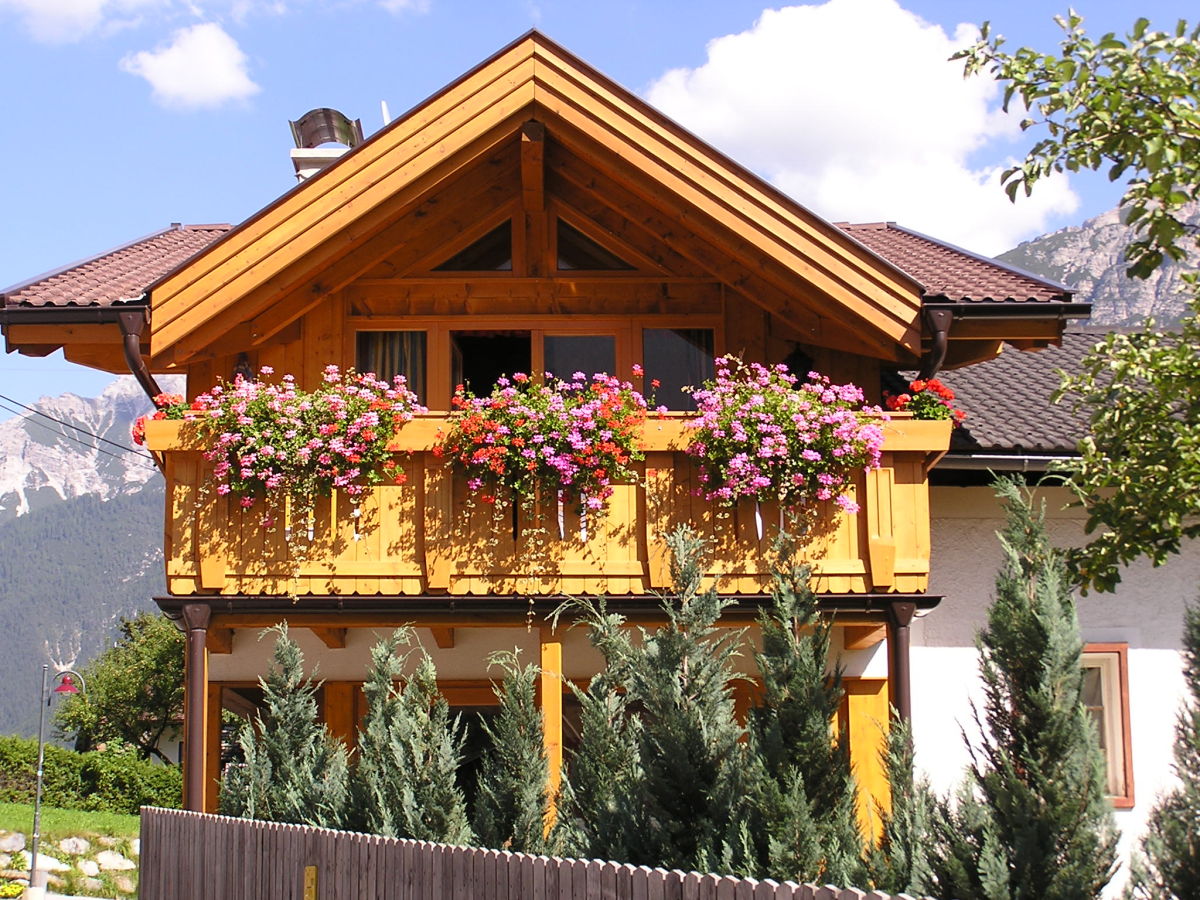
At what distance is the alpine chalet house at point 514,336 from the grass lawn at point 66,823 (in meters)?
18.8

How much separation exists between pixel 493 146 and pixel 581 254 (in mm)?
1595

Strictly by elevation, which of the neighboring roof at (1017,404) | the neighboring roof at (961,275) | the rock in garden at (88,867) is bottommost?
the rock in garden at (88,867)

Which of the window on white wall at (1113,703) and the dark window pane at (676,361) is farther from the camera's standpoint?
the dark window pane at (676,361)

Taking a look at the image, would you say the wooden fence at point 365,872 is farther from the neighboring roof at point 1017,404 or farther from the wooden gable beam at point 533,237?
the neighboring roof at point 1017,404

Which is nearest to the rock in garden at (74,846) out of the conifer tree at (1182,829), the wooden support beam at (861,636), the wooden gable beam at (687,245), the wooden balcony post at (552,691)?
the wooden balcony post at (552,691)

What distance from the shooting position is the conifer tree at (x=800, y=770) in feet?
22.3

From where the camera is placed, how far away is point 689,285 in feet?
43.4

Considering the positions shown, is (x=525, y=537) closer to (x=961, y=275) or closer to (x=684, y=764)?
(x=684, y=764)

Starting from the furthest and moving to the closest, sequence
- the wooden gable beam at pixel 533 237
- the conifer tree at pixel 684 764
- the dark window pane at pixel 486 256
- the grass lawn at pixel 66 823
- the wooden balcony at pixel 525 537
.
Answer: the grass lawn at pixel 66 823 → the dark window pane at pixel 486 256 → the wooden gable beam at pixel 533 237 → the wooden balcony at pixel 525 537 → the conifer tree at pixel 684 764

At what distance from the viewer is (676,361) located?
43.4 ft

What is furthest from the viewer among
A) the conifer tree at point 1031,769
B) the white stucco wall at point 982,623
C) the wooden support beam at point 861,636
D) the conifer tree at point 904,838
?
the white stucco wall at point 982,623

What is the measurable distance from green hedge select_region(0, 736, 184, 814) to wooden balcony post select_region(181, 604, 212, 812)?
1057 inches

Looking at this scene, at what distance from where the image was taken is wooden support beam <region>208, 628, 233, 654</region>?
39.7ft

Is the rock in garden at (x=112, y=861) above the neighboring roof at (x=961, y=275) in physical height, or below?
below
